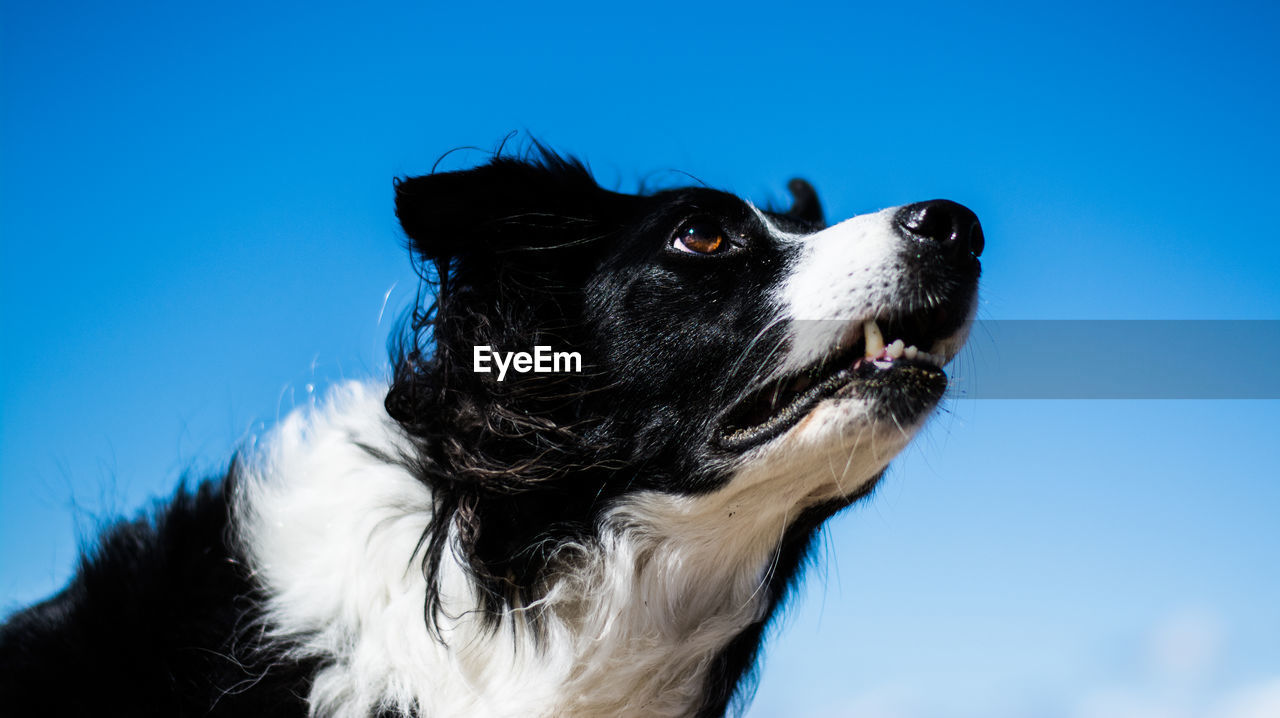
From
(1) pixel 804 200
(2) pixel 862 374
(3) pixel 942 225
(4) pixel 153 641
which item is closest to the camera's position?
(2) pixel 862 374

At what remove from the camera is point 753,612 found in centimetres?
417

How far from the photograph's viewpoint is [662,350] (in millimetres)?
3881

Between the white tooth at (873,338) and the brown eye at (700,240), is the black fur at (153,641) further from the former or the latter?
the white tooth at (873,338)

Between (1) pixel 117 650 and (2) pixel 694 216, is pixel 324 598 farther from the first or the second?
(2) pixel 694 216

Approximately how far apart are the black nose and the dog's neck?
1090mm

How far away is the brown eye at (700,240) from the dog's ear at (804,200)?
1528 millimetres

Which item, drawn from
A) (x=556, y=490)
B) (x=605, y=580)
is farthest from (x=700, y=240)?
(x=605, y=580)

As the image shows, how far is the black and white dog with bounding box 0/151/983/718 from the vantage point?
145 inches

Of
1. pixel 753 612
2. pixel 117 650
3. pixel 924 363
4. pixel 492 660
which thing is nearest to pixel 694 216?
pixel 924 363

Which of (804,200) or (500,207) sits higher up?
(804,200)

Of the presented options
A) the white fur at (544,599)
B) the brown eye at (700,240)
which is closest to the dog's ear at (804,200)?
the brown eye at (700,240)

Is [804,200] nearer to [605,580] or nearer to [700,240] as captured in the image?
[700,240]

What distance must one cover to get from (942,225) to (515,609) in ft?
6.84

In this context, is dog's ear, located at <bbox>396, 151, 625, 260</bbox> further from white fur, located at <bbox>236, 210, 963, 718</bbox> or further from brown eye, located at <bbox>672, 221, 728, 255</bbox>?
white fur, located at <bbox>236, 210, 963, 718</bbox>
